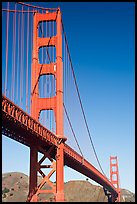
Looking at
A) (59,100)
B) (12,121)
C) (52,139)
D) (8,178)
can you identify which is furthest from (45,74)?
(8,178)

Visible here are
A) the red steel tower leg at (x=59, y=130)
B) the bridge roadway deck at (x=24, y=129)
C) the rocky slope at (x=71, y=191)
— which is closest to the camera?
the bridge roadway deck at (x=24, y=129)

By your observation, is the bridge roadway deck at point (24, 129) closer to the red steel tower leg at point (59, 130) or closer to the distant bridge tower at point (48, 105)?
the red steel tower leg at point (59, 130)

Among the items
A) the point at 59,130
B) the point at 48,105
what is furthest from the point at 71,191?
the point at 59,130

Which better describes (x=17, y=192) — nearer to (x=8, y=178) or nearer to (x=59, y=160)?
(x=8, y=178)

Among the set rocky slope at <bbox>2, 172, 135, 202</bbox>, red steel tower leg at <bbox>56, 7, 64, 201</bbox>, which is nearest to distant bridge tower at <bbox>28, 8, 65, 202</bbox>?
red steel tower leg at <bbox>56, 7, 64, 201</bbox>

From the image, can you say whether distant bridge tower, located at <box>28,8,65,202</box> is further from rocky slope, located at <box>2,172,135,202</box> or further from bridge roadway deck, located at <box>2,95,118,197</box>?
rocky slope, located at <box>2,172,135,202</box>

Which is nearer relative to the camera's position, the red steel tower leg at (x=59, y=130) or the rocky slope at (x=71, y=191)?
the red steel tower leg at (x=59, y=130)

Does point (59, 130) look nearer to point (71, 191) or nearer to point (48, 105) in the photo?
point (48, 105)

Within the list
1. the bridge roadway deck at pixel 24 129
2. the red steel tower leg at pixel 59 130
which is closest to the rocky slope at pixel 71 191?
the red steel tower leg at pixel 59 130
